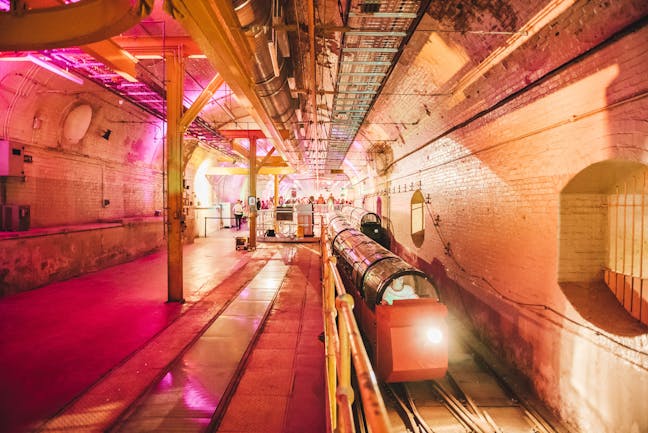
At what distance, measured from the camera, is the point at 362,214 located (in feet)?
46.2

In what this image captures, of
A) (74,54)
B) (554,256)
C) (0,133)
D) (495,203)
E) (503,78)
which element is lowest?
(554,256)

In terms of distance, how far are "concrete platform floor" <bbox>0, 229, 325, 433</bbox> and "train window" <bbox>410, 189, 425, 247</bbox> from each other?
419 centimetres

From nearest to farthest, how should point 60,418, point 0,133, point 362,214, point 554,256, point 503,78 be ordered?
point 60,418
point 554,256
point 503,78
point 0,133
point 362,214

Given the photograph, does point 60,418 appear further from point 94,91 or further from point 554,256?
point 94,91

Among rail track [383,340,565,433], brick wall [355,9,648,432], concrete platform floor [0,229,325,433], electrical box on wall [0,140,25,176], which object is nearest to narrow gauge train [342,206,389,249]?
concrete platform floor [0,229,325,433]

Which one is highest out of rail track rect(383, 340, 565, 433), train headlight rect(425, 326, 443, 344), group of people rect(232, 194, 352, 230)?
group of people rect(232, 194, 352, 230)

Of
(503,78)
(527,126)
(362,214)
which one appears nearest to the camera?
(527,126)

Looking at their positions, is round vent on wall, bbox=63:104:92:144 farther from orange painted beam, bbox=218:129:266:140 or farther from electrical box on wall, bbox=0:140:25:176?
orange painted beam, bbox=218:129:266:140

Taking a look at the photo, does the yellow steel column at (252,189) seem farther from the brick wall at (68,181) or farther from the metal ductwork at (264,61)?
the metal ductwork at (264,61)

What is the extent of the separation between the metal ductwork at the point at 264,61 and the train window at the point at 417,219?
542 centimetres

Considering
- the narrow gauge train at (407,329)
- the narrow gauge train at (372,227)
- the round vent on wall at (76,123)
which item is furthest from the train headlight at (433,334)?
the round vent on wall at (76,123)

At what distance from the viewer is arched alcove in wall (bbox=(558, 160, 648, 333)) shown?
11.8 feet

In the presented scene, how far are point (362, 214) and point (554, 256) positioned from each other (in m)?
9.94

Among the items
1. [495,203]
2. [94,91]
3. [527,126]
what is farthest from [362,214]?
[94,91]
